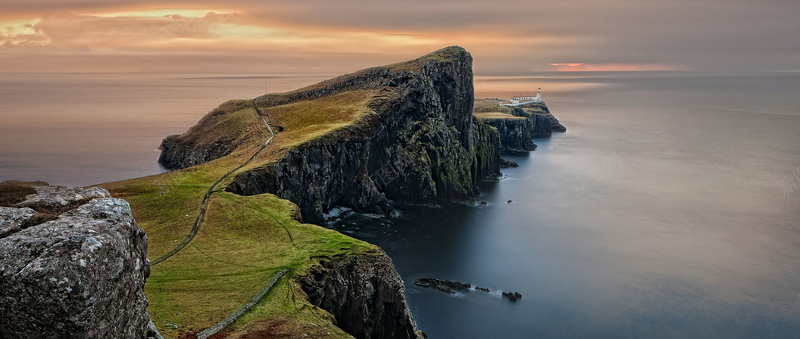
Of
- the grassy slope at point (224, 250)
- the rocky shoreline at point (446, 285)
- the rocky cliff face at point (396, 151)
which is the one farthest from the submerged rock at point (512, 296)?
the rocky cliff face at point (396, 151)

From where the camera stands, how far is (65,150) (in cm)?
16650

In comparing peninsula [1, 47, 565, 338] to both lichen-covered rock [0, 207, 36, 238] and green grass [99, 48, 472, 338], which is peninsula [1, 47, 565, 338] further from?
lichen-covered rock [0, 207, 36, 238]

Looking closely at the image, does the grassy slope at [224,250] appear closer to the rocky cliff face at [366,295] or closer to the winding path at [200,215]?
the winding path at [200,215]

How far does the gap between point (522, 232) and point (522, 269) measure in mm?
24231

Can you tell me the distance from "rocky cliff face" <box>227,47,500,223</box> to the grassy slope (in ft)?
21.3

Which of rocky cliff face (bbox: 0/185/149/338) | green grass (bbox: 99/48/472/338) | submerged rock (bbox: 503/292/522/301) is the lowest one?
submerged rock (bbox: 503/292/522/301)

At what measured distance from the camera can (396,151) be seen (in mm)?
148000

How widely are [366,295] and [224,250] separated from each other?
18.7 m

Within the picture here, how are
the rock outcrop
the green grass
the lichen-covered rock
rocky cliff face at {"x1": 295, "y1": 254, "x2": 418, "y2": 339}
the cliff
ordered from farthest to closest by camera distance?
the rock outcrop < the cliff < rocky cliff face at {"x1": 295, "y1": 254, "x2": 418, "y2": 339} < the green grass < the lichen-covered rock

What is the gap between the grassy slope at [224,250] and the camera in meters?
46.5

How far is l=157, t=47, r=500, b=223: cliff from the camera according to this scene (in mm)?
117812

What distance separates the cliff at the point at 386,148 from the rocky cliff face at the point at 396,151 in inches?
9.6

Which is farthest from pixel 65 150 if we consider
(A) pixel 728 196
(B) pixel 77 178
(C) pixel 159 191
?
(A) pixel 728 196

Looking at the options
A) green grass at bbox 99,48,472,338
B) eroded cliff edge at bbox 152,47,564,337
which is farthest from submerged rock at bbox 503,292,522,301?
eroded cliff edge at bbox 152,47,564,337
